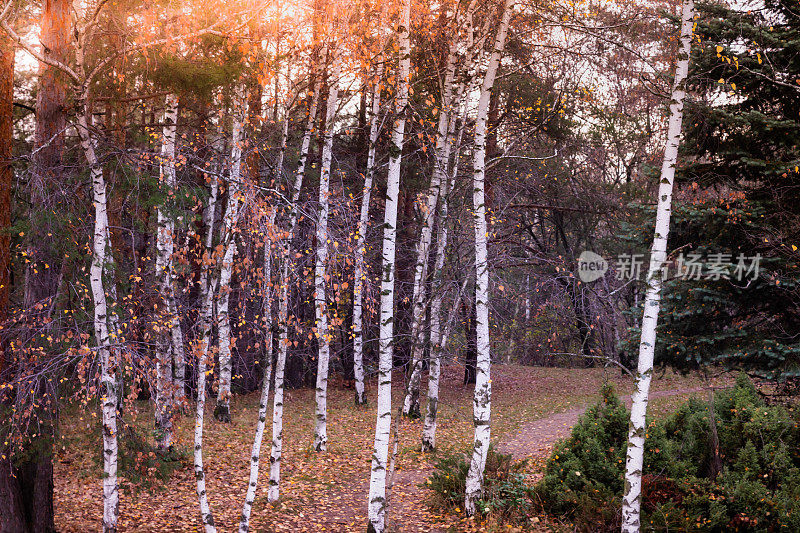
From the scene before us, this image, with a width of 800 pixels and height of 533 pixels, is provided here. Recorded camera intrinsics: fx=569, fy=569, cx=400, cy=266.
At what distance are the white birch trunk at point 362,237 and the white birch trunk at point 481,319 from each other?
1.52 meters

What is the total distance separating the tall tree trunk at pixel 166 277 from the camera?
6.53 m

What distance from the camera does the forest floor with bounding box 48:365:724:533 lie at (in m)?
8.02

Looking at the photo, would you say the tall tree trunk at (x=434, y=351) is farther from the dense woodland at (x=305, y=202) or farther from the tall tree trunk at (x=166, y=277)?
the tall tree trunk at (x=166, y=277)

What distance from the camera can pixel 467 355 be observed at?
63.3ft

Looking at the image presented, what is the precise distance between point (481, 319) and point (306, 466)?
16.7ft

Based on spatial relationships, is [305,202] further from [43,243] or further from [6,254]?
[6,254]

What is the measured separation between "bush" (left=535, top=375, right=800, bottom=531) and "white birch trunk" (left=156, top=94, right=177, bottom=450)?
16.9 feet

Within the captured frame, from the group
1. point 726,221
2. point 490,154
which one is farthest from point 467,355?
point 726,221

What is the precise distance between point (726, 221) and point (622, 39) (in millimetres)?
8766

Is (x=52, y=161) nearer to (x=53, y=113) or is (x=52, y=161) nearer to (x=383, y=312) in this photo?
(x=53, y=113)

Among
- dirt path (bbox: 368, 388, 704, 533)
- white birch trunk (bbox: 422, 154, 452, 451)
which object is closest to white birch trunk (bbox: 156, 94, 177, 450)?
dirt path (bbox: 368, 388, 704, 533)

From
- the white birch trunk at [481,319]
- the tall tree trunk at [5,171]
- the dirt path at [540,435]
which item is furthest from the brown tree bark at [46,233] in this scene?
the dirt path at [540,435]

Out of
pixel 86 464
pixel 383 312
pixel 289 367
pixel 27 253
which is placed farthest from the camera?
pixel 289 367

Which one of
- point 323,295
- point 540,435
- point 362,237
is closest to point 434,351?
point 323,295
